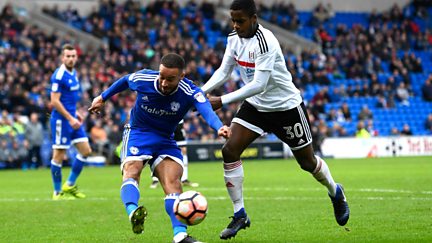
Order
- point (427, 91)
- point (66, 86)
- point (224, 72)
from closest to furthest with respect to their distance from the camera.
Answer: point (224, 72) < point (66, 86) < point (427, 91)

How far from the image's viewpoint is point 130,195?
8.60 m

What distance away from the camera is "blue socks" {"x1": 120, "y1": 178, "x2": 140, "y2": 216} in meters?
8.49

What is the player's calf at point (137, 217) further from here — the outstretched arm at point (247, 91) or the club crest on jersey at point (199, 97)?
the outstretched arm at point (247, 91)

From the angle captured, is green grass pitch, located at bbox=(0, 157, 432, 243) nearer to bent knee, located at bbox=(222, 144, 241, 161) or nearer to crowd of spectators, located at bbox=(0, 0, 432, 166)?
bent knee, located at bbox=(222, 144, 241, 161)

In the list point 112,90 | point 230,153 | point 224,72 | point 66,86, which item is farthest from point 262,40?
point 66,86

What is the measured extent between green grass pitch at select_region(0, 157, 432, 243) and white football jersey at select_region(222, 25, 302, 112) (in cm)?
150

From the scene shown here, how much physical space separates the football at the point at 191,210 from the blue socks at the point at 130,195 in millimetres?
499

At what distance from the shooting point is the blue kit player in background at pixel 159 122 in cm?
860

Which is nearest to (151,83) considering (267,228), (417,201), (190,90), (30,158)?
(190,90)

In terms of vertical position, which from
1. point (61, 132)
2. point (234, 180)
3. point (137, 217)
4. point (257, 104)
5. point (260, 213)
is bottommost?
point (260, 213)

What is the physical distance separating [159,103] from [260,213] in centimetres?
376

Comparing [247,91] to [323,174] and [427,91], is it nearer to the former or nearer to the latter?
[323,174]

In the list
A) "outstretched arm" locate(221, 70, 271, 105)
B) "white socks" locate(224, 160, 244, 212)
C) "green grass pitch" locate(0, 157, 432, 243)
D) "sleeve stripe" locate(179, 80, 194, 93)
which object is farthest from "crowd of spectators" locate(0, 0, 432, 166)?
"sleeve stripe" locate(179, 80, 194, 93)

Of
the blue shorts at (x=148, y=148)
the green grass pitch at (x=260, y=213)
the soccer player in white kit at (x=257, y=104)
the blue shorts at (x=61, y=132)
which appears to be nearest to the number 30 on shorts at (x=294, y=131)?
the soccer player in white kit at (x=257, y=104)
